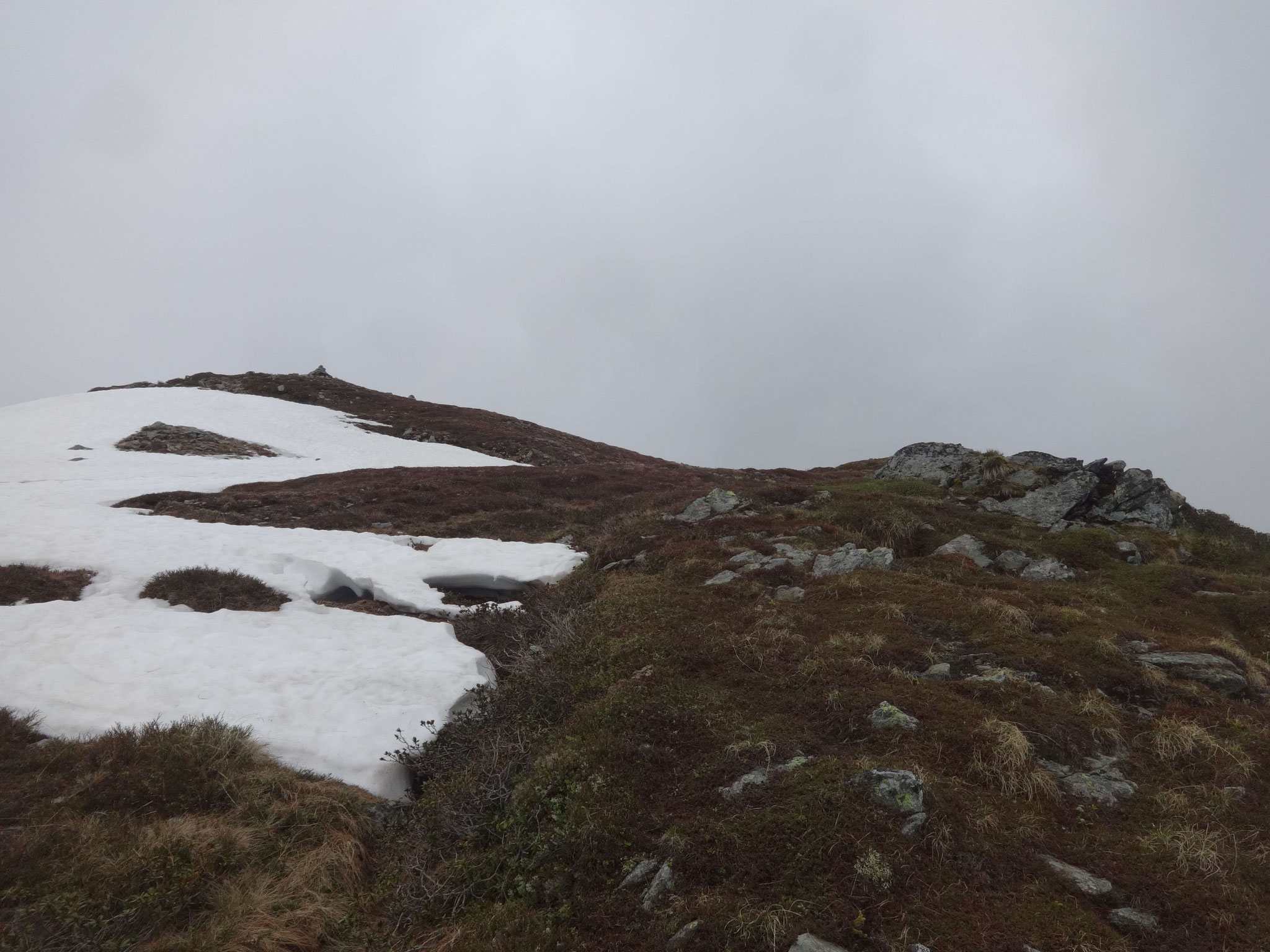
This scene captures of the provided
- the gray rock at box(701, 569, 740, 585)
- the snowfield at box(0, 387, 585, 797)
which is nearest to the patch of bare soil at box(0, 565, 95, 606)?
the snowfield at box(0, 387, 585, 797)

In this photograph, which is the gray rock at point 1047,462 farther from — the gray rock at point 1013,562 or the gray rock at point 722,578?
the gray rock at point 722,578

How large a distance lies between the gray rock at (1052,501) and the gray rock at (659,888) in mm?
17177

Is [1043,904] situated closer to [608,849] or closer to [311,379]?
[608,849]

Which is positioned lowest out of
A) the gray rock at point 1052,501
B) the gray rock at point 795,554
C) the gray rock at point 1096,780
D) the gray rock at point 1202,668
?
the gray rock at point 1096,780

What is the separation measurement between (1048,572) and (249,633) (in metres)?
16.9

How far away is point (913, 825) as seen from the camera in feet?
19.1

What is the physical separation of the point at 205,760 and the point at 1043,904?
30.5 feet

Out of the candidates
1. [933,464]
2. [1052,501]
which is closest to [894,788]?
[1052,501]

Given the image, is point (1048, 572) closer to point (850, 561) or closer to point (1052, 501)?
point (850, 561)

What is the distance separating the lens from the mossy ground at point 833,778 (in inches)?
205

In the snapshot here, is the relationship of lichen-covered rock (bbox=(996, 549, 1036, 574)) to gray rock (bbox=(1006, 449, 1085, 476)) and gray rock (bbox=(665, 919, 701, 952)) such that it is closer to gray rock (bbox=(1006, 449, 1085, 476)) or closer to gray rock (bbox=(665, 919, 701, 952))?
gray rock (bbox=(1006, 449, 1085, 476))

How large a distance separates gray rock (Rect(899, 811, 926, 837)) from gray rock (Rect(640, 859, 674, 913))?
7.08 ft

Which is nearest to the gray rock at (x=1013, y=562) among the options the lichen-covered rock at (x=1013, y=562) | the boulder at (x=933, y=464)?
the lichen-covered rock at (x=1013, y=562)

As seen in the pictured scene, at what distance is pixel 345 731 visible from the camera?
9438 mm
